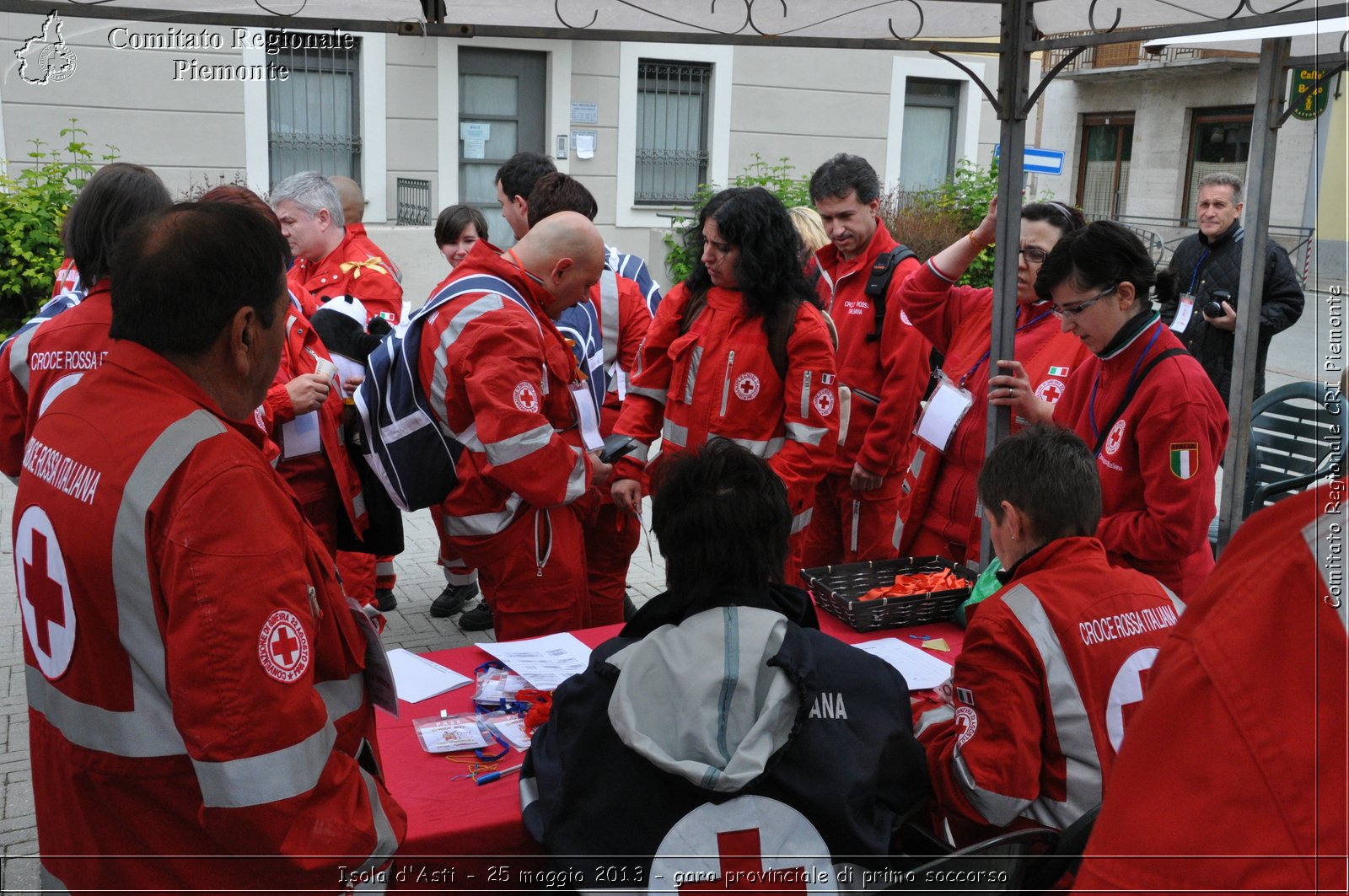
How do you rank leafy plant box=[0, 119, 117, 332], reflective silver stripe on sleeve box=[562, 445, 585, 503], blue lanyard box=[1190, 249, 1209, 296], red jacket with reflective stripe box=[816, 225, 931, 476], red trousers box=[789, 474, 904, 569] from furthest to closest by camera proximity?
leafy plant box=[0, 119, 117, 332], blue lanyard box=[1190, 249, 1209, 296], red trousers box=[789, 474, 904, 569], red jacket with reflective stripe box=[816, 225, 931, 476], reflective silver stripe on sleeve box=[562, 445, 585, 503]

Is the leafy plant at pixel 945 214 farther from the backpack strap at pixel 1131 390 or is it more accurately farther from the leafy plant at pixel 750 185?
the backpack strap at pixel 1131 390

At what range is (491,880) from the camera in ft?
7.60

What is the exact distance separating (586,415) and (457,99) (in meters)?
9.30

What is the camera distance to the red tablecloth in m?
2.20

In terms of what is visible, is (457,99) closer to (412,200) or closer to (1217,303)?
(412,200)

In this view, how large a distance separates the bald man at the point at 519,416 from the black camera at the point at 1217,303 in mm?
4824

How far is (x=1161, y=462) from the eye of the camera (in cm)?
301

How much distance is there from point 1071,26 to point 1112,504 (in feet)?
5.91

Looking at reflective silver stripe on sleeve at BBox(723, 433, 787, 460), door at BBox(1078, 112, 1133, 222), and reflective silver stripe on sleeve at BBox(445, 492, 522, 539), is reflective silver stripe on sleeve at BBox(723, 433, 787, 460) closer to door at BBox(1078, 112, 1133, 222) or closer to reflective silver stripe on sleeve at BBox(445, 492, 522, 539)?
reflective silver stripe on sleeve at BBox(445, 492, 522, 539)

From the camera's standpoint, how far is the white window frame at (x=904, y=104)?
13961mm

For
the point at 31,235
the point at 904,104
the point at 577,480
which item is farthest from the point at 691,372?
the point at 904,104

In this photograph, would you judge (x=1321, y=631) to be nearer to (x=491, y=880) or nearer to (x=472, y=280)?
(x=491, y=880)

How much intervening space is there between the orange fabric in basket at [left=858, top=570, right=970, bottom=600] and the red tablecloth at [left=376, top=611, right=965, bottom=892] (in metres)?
1.39

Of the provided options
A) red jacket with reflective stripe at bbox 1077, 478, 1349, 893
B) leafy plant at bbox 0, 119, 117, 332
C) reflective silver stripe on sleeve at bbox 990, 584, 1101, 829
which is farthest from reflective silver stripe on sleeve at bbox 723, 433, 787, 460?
leafy plant at bbox 0, 119, 117, 332
